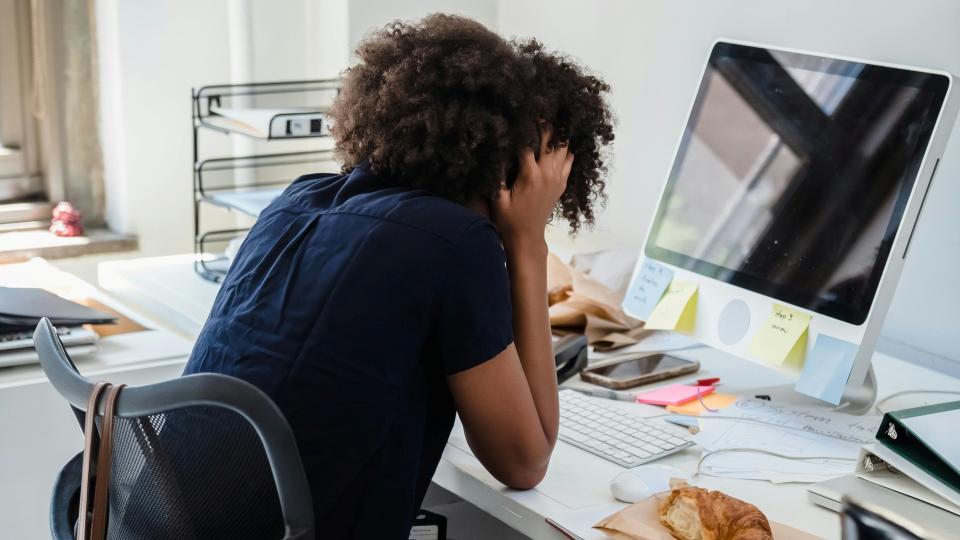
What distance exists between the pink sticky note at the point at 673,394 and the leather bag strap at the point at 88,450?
2.52ft

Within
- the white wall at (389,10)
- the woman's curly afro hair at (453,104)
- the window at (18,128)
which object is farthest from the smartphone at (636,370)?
the window at (18,128)

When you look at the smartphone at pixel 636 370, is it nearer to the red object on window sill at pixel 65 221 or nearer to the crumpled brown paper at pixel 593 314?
the crumpled brown paper at pixel 593 314

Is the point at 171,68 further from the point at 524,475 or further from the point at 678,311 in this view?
the point at 524,475

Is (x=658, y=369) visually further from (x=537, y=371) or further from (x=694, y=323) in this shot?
(x=537, y=371)

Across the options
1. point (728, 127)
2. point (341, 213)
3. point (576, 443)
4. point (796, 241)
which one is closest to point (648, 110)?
point (728, 127)

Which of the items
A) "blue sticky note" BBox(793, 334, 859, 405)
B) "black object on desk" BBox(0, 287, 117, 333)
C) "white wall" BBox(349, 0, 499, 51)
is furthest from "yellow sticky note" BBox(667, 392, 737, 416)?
"white wall" BBox(349, 0, 499, 51)

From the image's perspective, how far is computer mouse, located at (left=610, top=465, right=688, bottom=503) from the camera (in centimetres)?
114

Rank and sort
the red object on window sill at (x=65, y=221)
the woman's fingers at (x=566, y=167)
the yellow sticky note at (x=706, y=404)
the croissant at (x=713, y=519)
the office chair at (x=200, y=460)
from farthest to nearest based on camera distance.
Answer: the red object on window sill at (x=65, y=221) < the yellow sticky note at (x=706, y=404) < the woman's fingers at (x=566, y=167) < the croissant at (x=713, y=519) < the office chair at (x=200, y=460)

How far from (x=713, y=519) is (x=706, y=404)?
459 mm

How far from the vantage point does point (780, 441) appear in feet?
4.41

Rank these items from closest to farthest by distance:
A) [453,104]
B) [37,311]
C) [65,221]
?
1. [453,104]
2. [37,311]
3. [65,221]

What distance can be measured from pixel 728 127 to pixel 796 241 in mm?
204

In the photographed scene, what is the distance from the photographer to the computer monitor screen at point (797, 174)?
1.33 m

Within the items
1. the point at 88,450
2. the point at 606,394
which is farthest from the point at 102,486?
the point at 606,394
